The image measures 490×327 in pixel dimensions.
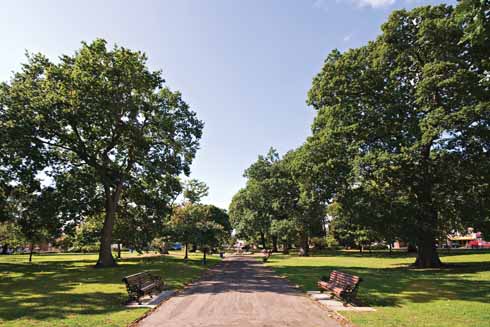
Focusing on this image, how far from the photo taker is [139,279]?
40.9 ft

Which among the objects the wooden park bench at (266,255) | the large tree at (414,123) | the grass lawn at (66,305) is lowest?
the grass lawn at (66,305)

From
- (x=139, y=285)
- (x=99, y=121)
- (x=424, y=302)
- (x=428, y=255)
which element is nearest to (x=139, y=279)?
(x=139, y=285)

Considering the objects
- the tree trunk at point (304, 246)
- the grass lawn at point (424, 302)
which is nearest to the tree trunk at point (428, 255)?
the grass lawn at point (424, 302)

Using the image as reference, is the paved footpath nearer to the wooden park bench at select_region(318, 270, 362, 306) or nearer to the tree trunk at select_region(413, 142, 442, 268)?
the wooden park bench at select_region(318, 270, 362, 306)

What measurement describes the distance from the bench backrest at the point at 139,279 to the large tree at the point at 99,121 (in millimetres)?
13585

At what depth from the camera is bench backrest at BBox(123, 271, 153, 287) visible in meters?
11.4

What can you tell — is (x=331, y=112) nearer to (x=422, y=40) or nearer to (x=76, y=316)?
(x=422, y=40)

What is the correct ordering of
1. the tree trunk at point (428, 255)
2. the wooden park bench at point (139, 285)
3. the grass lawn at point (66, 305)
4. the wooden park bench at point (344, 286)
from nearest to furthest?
the grass lawn at point (66, 305) < the wooden park bench at point (344, 286) < the wooden park bench at point (139, 285) < the tree trunk at point (428, 255)

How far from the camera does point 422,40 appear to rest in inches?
896

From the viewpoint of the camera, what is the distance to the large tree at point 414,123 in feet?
67.9

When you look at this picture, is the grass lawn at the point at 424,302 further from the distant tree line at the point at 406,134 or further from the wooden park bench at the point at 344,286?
the distant tree line at the point at 406,134

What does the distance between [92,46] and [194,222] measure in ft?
62.7

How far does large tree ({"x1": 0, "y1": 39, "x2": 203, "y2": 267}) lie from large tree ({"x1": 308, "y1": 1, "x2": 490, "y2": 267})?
12.2 metres

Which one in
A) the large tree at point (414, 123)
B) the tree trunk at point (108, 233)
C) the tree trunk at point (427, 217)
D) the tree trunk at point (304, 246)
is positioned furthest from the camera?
the tree trunk at point (304, 246)
